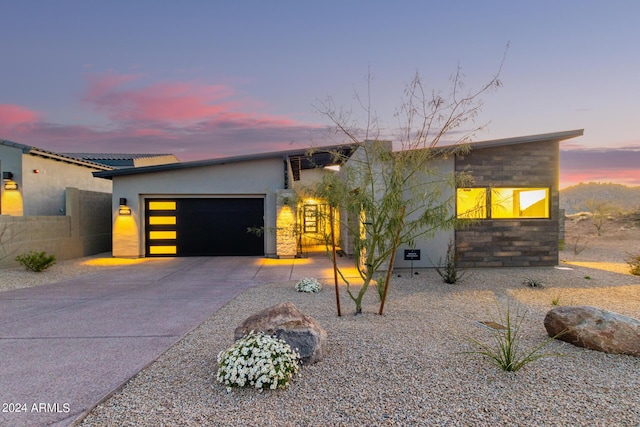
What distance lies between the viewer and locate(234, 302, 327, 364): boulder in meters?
3.26

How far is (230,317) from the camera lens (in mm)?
4930

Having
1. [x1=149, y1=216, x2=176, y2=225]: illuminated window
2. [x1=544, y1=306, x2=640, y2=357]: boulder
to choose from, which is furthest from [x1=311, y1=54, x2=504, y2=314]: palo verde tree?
[x1=149, y1=216, x2=176, y2=225]: illuminated window

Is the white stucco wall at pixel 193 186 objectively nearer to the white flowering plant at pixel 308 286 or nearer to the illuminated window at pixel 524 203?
the white flowering plant at pixel 308 286

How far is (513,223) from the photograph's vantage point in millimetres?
9180

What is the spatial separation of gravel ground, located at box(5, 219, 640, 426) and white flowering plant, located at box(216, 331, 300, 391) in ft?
0.29

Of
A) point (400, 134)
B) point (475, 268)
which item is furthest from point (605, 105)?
point (400, 134)

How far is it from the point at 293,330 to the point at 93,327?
3.00 m

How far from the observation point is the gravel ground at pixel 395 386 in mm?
2434

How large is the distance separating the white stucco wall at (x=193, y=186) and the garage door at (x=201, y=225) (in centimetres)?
34

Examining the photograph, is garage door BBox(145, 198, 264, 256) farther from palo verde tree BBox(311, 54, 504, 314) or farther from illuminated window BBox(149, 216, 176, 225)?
palo verde tree BBox(311, 54, 504, 314)

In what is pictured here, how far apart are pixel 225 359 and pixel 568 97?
11853 millimetres

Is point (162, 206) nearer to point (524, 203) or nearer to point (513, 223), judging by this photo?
point (513, 223)

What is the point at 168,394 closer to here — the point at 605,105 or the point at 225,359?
the point at 225,359

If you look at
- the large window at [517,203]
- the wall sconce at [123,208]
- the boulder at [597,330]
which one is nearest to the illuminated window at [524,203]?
the large window at [517,203]
